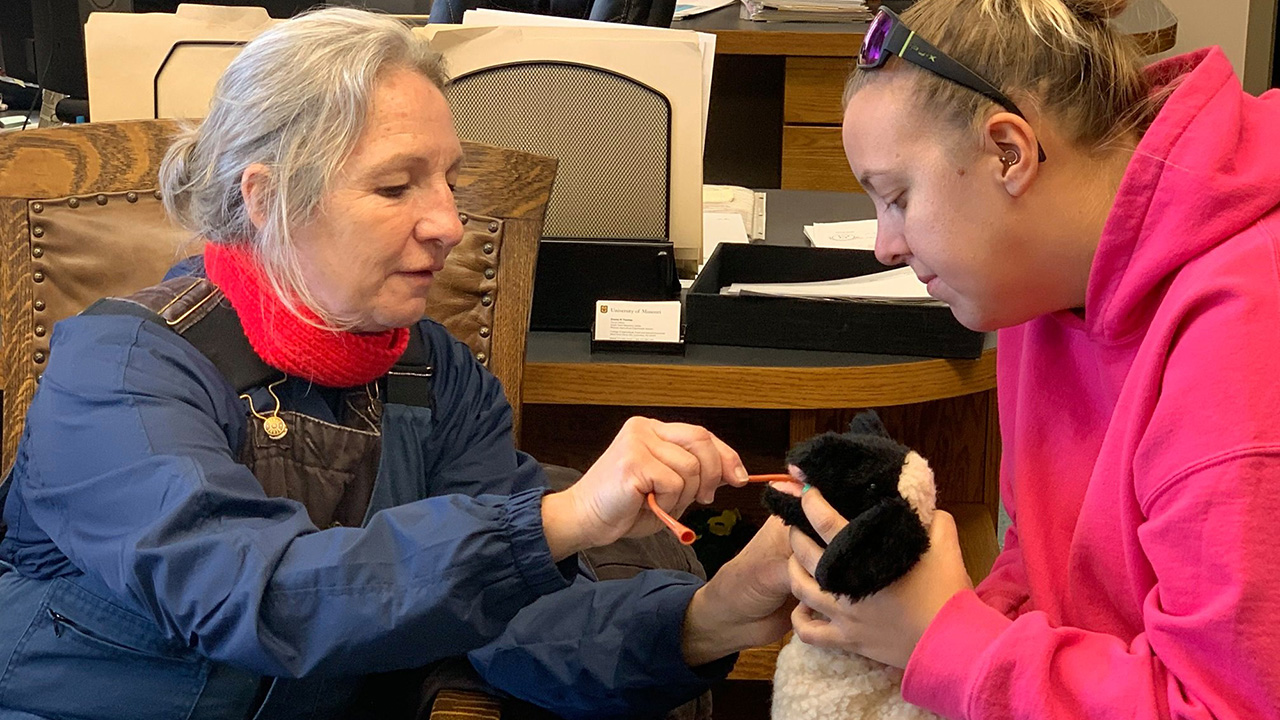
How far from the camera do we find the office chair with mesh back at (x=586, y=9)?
2703 millimetres

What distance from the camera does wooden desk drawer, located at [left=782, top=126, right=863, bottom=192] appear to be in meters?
3.93

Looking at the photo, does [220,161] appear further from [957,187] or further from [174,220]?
[957,187]

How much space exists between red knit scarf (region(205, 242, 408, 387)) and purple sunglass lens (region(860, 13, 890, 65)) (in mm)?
555

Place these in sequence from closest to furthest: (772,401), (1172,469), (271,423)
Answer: (1172,469) → (271,423) → (772,401)

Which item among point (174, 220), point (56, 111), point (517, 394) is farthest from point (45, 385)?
point (56, 111)

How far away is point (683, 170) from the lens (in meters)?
1.85

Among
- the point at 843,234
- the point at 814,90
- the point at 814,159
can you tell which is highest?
the point at 843,234

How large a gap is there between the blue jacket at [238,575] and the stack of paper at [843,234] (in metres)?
0.82

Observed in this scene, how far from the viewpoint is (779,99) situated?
13.7 feet

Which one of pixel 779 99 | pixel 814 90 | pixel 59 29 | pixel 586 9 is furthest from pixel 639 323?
pixel 779 99

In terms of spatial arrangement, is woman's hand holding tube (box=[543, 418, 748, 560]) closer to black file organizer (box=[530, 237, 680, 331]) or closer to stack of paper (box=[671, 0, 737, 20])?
black file organizer (box=[530, 237, 680, 331])

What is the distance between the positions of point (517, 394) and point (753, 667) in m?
0.48

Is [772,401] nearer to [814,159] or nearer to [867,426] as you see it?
[867,426]

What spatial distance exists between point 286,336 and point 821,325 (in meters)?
0.71
